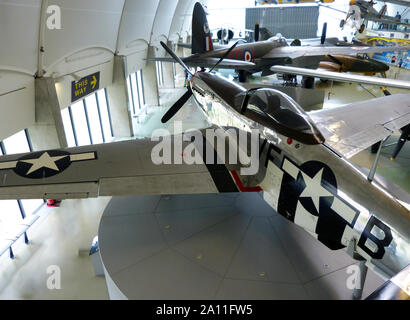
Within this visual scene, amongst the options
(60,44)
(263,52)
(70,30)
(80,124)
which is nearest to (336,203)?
(60,44)

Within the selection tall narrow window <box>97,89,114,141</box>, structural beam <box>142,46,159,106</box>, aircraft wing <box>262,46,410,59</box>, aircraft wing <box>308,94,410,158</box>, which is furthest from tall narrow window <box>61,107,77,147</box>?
aircraft wing <box>262,46,410,59</box>

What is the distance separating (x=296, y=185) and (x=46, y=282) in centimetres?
437

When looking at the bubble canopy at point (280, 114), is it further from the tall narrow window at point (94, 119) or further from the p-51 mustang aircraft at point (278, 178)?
the tall narrow window at point (94, 119)

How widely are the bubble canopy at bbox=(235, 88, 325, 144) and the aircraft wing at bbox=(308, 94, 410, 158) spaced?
1.84 m

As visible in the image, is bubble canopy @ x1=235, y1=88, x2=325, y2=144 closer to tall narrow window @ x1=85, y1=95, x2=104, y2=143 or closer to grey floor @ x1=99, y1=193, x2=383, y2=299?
grey floor @ x1=99, y1=193, x2=383, y2=299

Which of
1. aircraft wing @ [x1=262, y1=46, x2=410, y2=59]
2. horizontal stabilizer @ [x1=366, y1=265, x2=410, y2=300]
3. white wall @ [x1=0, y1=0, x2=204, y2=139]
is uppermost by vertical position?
white wall @ [x1=0, y1=0, x2=204, y2=139]

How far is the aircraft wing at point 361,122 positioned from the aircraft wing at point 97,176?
9.07ft

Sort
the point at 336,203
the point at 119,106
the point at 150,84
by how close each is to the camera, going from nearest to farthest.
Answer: the point at 336,203 < the point at 119,106 < the point at 150,84

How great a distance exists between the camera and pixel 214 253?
410 centimetres

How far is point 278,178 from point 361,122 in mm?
4031

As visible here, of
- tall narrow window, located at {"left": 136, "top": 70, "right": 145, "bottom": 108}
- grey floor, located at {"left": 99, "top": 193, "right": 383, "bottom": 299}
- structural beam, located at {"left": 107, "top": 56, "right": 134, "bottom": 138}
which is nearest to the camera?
grey floor, located at {"left": 99, "top": 193, "right": 383, "bottom": 299}

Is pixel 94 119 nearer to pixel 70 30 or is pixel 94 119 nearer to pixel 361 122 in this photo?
pixel 70 30

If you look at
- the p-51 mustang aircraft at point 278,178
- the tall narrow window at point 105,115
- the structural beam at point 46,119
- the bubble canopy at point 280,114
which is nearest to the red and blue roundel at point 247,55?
the tall narrow window at point 105,115

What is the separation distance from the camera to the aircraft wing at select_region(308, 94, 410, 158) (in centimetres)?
592
